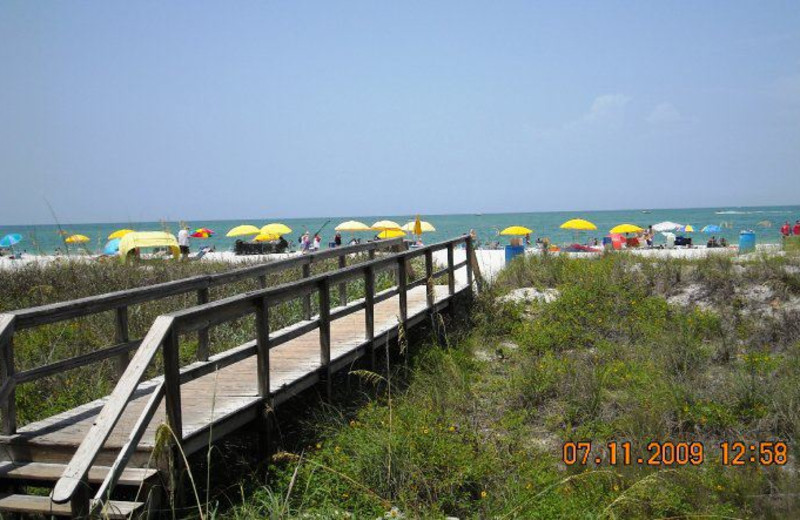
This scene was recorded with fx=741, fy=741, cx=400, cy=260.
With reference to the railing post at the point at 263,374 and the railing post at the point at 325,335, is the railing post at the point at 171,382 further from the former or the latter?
the railing post at the point at 325,335

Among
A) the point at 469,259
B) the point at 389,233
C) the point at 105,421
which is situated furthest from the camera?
the point at 389,233

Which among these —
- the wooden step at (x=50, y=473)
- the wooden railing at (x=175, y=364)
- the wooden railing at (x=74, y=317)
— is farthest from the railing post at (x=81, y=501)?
the wooden railing at (x=74, y=317)

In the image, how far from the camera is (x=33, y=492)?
19.0 feet

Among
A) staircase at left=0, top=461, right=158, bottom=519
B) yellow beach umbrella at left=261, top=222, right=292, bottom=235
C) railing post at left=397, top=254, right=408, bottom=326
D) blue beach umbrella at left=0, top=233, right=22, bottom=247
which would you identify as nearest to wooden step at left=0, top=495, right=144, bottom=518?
staircase at left=0, top=461, right=158, bottom=519

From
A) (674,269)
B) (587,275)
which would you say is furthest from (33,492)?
(674,269)

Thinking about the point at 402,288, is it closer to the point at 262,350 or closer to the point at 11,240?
the point at 262,350

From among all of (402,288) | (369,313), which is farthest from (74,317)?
(402,288)

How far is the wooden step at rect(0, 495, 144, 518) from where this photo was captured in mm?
4460

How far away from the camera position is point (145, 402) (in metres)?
6.30

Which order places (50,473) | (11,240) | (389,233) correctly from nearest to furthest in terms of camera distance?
1. (50,473)
2. (389,233)
3. (11,240)

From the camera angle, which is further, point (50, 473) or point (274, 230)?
point (274, 230)

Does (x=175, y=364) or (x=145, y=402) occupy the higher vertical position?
(x=175, y=364)
